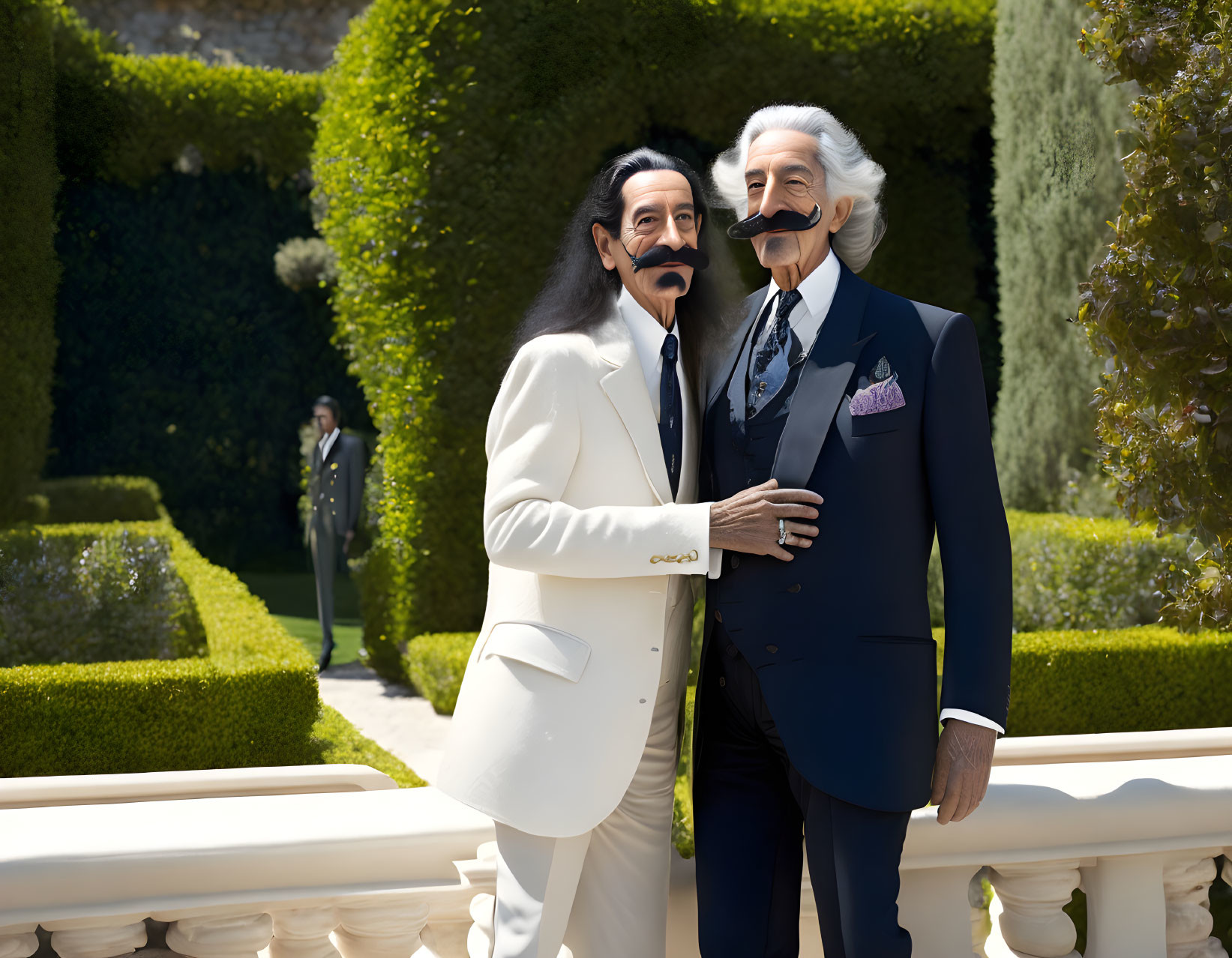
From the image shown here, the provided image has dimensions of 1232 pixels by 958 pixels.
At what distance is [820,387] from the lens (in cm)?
174

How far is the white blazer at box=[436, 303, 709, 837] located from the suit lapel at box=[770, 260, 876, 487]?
0.15 meters

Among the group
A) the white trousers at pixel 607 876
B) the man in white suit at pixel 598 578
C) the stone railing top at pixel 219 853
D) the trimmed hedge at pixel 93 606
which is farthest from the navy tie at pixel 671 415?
the trimmed hedge at pixel 93 606

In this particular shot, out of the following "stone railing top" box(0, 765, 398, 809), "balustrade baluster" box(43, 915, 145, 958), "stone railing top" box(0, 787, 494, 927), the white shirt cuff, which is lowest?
"stone railing top" box(0, 765, 398, 809)

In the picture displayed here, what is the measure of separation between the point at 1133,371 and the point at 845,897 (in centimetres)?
154

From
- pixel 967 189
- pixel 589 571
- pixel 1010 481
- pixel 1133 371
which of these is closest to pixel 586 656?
pixel 589 571

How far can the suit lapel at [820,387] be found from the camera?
1.71 meters

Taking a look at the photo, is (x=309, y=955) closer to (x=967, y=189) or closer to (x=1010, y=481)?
(x=1010, y=481)

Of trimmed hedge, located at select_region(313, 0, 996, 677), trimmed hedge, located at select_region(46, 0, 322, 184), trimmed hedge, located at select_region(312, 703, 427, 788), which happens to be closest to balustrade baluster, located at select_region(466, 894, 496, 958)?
trimmed hedge, located at select_region(312, 703, 427, 788)

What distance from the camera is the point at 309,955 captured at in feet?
5.75

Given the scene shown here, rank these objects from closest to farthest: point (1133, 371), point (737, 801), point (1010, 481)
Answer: point (737, 801) → point (1133, 371) → point (1010, 481)

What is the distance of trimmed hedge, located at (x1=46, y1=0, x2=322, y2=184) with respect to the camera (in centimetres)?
1217

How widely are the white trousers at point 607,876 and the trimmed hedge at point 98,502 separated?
10.6 meters

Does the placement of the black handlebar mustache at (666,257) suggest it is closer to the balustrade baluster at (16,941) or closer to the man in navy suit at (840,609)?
the man in navy suit at (840,609)

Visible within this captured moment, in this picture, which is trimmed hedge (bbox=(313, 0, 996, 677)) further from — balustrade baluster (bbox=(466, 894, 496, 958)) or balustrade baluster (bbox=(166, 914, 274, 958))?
balustrade baluster (bbox=(166, 914, 274, 958))
